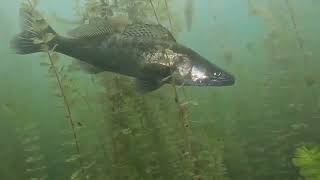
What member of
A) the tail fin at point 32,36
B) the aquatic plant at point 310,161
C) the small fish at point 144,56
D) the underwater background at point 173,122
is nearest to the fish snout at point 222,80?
the small fish at point 144,56

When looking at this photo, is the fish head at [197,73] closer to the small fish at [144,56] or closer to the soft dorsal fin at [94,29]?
the small fish at [144,56]

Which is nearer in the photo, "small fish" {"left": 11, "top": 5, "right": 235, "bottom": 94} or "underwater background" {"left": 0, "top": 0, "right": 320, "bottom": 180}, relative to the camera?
"small fish" {"left": 11, "top": 5, "right": 235, "bottom": 94}

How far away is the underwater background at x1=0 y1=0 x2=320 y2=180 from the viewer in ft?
12.9

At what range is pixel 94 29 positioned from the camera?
3.33m

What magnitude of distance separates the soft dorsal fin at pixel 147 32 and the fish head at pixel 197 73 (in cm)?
18

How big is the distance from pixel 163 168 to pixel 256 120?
1424 millimetres

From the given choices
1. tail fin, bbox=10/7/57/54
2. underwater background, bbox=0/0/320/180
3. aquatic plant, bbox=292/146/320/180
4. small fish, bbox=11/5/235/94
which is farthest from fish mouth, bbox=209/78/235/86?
tail fin, bbox=10/7/57/54

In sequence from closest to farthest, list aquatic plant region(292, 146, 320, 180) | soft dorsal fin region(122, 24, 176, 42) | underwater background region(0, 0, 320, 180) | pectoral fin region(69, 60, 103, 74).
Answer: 1. aquatic plant region(292, 146, 320, 180)
2. soft dorsal fin region(122, 24, 176, 42)
3. pectoral fin region(69, 60, 103, 74)
4. underwater background region(0, 0, 320, 180)

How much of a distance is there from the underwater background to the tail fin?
125mm

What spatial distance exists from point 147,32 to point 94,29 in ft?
1.14

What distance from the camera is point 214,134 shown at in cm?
431

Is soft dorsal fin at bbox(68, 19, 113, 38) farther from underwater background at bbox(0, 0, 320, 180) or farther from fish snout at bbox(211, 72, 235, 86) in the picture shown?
fish snout at bbox(211, 72, 235, 86)

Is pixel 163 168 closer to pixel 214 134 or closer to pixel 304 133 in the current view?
pixel 214 134

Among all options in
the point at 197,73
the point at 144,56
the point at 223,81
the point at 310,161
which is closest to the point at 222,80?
the point at 223,81
